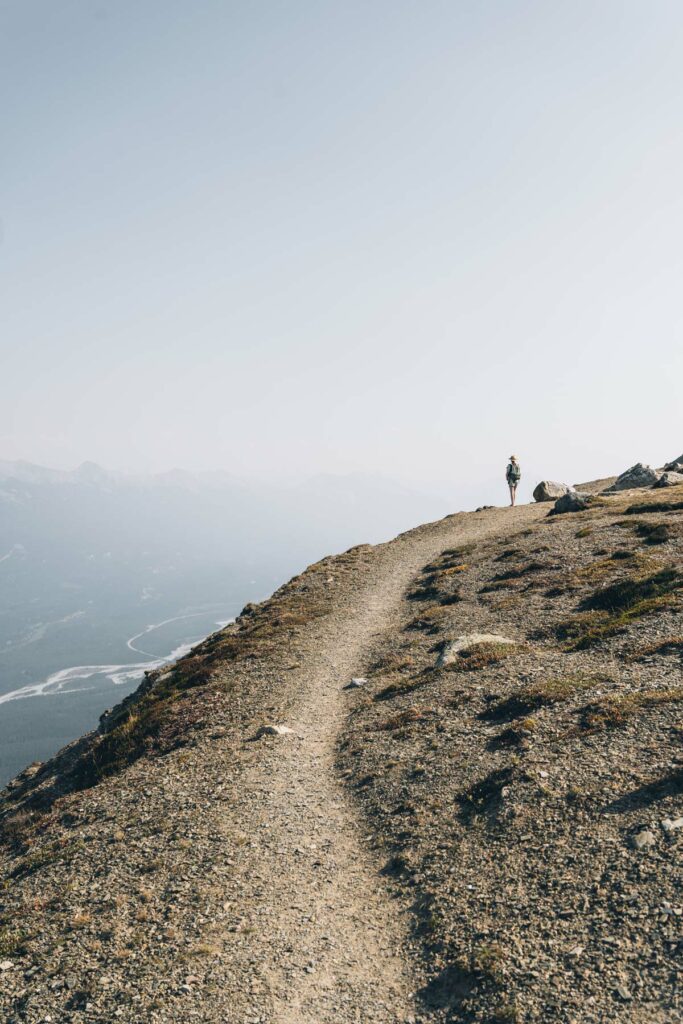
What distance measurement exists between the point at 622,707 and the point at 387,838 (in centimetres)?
848

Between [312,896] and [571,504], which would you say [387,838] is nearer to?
[312,896]

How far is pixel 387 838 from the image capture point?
16672 millimetres

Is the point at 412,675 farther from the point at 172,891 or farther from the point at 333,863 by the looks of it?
the point at 172,891

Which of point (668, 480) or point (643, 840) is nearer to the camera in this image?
point (643, 840)

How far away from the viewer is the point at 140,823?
19.4 meters

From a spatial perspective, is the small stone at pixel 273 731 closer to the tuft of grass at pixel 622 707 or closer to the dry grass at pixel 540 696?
the dry grass at pixel 540 696

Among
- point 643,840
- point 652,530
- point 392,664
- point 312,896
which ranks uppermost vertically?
point 652,530

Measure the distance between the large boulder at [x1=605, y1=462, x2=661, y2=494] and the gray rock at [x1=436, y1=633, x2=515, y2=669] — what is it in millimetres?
42195

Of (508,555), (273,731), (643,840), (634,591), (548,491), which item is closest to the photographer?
(643,840)

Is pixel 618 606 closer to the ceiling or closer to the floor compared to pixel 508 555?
closer to the floor

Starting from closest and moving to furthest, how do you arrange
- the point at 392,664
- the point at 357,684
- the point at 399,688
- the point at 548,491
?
the point at 399,688 < the point at 357,684 < the point at 392,664 < the point at 548,491

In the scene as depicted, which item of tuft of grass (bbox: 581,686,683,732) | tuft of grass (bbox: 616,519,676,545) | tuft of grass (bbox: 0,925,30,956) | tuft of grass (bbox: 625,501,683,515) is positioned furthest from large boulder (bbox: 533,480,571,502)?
tuft of grass (bbox: 0,925,30,956)

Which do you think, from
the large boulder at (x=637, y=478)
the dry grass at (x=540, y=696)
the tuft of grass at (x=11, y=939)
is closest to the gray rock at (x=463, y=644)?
the dry grass at (x=540, y=696)

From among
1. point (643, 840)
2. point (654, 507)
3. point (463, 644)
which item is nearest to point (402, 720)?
point (463, 644)
